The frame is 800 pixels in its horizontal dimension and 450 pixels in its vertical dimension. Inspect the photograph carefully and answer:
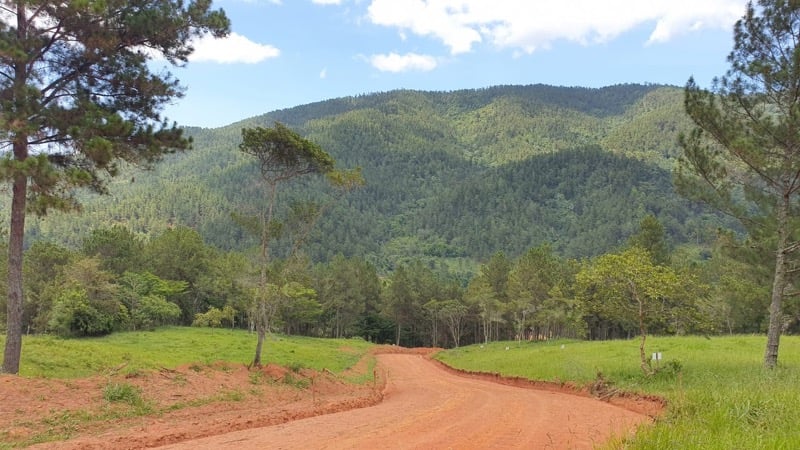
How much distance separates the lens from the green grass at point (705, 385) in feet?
20.3

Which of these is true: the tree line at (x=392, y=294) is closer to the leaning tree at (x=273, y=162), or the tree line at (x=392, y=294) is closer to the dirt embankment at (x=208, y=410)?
the leaning tree at (x=273, y=162)

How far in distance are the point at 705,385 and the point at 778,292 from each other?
22.8ft

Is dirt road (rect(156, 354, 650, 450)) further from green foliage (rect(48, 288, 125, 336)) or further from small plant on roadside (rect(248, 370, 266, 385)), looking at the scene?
green foliage (rect(48, 288, 125, 336))

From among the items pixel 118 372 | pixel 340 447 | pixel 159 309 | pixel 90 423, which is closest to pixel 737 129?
pixel 340 447

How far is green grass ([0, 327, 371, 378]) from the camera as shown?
18500mm

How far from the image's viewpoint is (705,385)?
1309 cm

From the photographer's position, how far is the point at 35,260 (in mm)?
57156

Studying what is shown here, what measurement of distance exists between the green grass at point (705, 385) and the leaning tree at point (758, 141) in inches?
116

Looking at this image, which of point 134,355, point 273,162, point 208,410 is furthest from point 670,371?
point 134,355

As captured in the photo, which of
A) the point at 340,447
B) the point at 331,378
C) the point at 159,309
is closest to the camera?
the point at 340,447

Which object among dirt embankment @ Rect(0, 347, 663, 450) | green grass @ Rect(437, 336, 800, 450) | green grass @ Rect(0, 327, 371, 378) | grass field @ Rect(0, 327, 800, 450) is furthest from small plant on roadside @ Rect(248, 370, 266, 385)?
green grass @ Rect(437, 336, 800, 450)

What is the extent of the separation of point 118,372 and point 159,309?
120 ft

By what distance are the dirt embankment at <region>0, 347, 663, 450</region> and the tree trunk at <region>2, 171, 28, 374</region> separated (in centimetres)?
219

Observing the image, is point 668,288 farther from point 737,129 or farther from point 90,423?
point 90,423
